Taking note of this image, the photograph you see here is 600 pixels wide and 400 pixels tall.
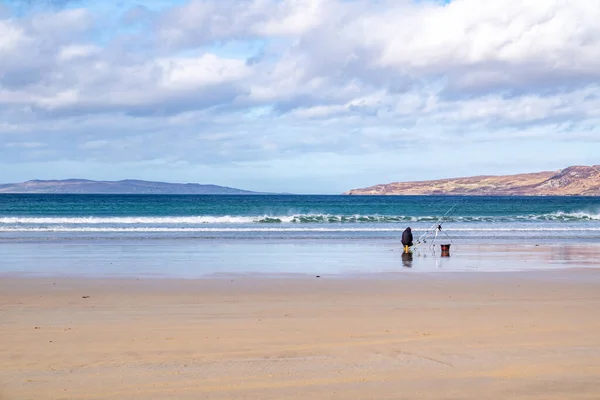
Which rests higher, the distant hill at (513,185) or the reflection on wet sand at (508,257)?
the distant hill at (513,185)

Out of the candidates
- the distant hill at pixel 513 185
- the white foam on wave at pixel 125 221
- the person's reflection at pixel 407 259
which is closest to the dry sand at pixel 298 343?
the person's reflection at pixel 407 259

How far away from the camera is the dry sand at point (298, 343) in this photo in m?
6.12

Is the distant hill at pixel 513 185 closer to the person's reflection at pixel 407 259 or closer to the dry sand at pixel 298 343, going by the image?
the person's reflection at pixel 407 259

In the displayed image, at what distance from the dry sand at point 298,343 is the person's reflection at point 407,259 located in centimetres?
453

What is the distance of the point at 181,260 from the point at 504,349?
11.6 meters

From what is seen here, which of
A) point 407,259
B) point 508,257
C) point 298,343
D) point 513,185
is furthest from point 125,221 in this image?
point 513,185

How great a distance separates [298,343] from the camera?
769 centimetres

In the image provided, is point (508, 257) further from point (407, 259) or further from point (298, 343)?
point (298, 343)

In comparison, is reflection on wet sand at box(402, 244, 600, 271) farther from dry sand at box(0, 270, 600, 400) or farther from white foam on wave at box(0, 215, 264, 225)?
white foam on wave at box(0, 215, 264, 225)

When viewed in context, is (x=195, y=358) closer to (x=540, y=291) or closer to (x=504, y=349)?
(x=504, y=349)

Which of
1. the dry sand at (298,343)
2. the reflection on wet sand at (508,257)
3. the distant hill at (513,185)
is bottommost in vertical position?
the dry sand at (298,343)

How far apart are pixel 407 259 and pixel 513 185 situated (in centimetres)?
17363

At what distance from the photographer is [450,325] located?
872 centimetres

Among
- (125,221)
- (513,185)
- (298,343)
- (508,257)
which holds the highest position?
(513,185)
